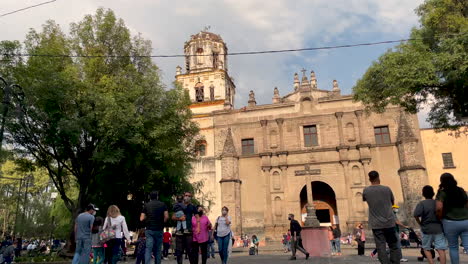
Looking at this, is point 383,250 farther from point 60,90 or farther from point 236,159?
point 236,159

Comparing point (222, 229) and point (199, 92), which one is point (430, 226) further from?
point (199, 92)

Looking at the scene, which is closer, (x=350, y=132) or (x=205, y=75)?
(x=350, y=132)

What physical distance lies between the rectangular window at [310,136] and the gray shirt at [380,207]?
24.1 meters

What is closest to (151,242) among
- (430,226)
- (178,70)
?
(430,226)

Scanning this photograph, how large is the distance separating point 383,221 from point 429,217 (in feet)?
5.14

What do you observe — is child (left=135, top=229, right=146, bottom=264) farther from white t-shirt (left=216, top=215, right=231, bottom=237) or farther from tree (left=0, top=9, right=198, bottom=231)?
tree (left=0, top=9, right=198, bottom=231)

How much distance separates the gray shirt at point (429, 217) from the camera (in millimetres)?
6238

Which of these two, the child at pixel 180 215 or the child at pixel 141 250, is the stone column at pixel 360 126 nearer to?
the child at pixel 141 250

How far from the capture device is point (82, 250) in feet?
26.1

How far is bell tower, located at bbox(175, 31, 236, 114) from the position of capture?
34.0 meters

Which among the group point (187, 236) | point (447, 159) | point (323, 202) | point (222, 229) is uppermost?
point (447, 159)

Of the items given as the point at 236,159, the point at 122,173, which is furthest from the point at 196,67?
the point at 122,173

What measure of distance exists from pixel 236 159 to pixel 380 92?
53.7 feet

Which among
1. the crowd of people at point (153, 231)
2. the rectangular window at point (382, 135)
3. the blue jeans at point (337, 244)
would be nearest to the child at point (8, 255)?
the crowd of people at point (153, 231)
